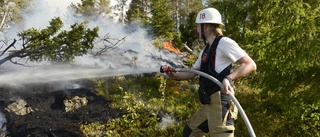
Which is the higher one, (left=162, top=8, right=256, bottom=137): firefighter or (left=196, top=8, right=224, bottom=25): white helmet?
(left=196, top=8, right=224, bottom=25): white helmet

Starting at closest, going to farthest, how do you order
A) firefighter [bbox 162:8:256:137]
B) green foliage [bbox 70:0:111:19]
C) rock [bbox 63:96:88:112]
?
firefighter [bbox 162:8:256:137]
rock [bbox 63:96:88:112]
green foliage [bbox 70:0:111:19]

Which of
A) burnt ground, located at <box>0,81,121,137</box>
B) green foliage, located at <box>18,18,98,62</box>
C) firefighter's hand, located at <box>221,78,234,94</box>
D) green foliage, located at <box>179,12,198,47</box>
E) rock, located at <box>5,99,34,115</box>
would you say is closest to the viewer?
firefighter's hand, located at <box>221,78,234,94</box>

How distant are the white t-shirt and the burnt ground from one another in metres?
4.00

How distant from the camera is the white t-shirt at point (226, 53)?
10.3 feet

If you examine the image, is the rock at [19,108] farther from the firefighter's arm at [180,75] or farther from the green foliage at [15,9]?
the green foliage at [15,9]

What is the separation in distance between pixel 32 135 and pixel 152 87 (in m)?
4.06

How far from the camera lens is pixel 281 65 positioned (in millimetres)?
5199

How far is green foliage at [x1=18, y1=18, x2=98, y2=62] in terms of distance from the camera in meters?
6.94

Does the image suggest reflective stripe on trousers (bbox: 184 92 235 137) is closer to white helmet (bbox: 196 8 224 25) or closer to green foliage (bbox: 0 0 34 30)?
white helmet (bbox: 196 8 224 25)

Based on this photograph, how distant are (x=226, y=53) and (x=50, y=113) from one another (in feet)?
16.2

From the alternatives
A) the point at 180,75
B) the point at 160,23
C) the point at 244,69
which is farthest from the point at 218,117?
the point at 160,23

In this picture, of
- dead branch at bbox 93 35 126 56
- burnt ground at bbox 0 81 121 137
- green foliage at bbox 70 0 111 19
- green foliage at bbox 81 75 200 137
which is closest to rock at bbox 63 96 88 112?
burnt ground at bbox 0 81 121 137

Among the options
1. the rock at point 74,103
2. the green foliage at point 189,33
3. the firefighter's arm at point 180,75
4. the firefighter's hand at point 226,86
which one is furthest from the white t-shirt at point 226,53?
the green foliage at point 189,33

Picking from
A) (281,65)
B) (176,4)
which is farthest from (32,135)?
(176,4)
